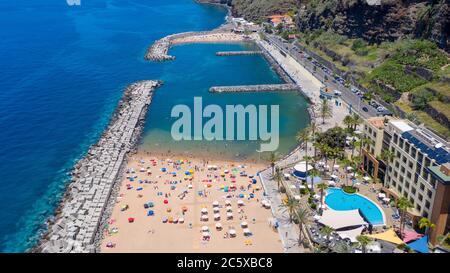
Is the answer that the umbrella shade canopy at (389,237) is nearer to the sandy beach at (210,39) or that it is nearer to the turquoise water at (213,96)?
the turquoise water at (213,96)

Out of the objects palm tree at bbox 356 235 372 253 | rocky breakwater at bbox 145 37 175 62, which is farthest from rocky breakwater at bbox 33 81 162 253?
rocky breakwater at bbox 145 37 175 62

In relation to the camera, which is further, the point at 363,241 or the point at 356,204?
the point at 356,204

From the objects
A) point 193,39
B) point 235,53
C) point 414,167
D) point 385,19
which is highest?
point 385,19

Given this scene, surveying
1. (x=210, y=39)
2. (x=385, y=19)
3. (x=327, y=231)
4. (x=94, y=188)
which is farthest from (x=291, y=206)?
(x=210, y=39)

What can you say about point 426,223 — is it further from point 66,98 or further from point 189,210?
point 66,98

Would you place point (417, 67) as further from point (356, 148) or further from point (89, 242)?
point (89, 242)

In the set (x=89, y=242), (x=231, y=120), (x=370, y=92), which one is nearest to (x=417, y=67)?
(x=370, y=92)
